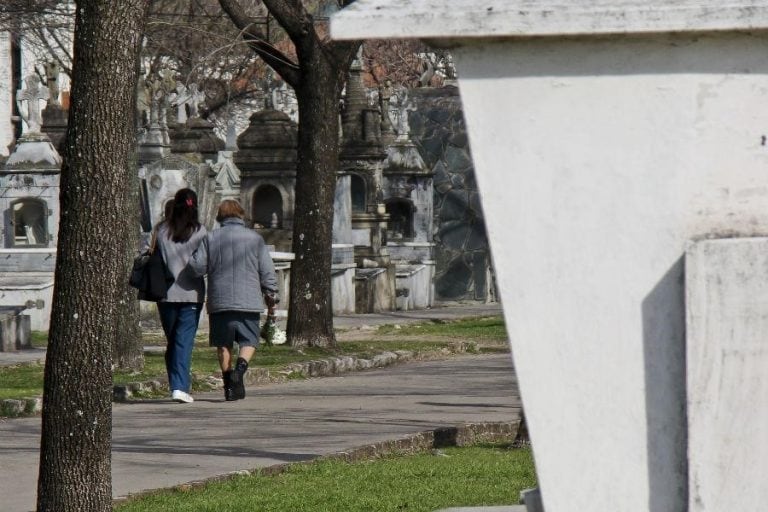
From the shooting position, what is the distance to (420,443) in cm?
1069

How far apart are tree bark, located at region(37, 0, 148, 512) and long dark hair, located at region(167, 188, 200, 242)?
6.95 m

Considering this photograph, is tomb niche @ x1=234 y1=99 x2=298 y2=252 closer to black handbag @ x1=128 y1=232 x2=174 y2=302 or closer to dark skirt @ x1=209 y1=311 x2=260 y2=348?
dark skirt @ x1=209 y1=311 x2=260 y2=348

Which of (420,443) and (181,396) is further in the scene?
(181,396)

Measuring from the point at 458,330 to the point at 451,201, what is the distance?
12.4 meters

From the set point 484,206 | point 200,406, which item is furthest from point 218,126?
point 484,206

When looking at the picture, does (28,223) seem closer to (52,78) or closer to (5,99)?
(52,78)

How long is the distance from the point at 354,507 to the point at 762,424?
483 cm

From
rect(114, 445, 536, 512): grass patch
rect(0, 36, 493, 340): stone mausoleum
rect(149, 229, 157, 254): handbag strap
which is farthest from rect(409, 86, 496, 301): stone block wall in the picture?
rect(114, 445, 536, 512): grass patch

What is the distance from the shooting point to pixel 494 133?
3.03m

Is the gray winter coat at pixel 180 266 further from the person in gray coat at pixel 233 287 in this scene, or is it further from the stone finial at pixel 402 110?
the stone finial at pixel 402 110

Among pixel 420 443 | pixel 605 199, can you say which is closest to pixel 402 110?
pixel 420 443

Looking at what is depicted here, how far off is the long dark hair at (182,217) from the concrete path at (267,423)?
1414 mm

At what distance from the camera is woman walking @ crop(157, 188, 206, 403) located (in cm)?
1332

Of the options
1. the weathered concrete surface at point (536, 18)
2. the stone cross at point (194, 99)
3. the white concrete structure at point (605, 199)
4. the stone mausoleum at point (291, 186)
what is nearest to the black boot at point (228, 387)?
the stone mausoleum at point (291, 186)
